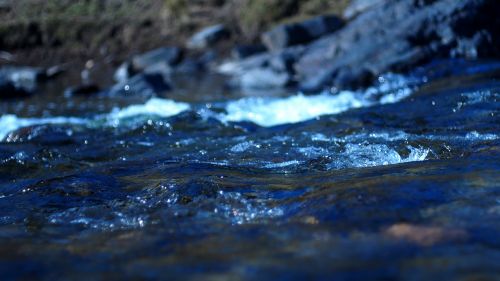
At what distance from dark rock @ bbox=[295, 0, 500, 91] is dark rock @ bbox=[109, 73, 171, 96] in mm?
4149

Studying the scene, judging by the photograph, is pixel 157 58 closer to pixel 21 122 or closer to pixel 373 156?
pixel 21 122

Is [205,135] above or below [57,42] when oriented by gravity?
below

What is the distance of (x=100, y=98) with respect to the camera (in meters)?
14.1

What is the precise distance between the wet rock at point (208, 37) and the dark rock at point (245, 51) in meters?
2.13

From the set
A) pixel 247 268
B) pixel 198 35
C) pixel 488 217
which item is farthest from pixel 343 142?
pixel 198 35

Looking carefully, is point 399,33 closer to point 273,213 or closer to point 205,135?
point 205,135

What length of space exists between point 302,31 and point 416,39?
5181 millimetres

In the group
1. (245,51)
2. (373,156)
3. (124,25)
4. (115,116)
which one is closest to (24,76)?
(124,25)

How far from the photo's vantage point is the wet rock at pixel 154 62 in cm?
1806

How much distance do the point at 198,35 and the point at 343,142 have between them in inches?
580

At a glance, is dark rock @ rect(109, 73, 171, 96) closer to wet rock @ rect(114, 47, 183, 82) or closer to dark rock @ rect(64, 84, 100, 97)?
dark rock @ rect(64, 84, 100, 97)

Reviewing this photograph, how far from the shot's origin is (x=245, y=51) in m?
17.3

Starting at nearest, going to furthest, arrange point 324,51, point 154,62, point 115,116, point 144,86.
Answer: point 115,116 < point 324,51 < point 144,86 < point 154,62

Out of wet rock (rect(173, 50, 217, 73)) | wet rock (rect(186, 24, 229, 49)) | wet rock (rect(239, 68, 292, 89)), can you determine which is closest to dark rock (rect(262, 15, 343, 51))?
wet rock (rect(173, 50, 217, 73))
